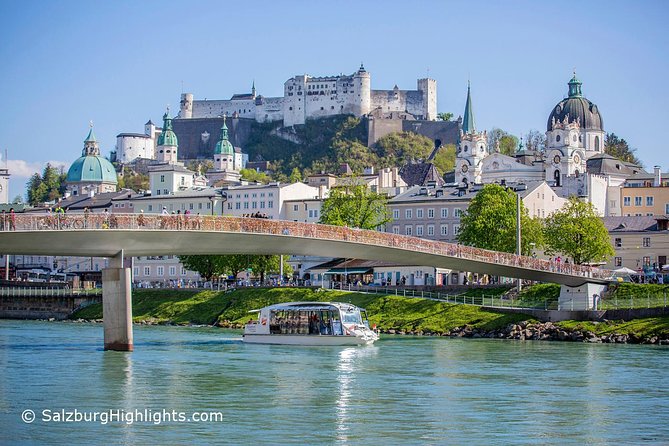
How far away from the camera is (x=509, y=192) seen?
103m

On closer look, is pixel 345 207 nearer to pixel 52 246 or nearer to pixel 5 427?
pixel 52 246

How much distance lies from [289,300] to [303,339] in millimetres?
22569

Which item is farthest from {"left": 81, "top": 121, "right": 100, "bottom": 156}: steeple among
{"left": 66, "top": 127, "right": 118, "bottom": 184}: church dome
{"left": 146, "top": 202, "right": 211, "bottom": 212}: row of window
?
{"left": 146, "top": 202, "right": 211, "bottom": 212}: row of window

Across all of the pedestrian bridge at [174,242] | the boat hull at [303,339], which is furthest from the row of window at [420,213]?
the boat hull at [303,339]

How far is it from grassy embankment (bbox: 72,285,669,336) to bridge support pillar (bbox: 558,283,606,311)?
2.41 m

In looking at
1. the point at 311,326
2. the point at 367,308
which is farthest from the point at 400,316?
the point at 311,326

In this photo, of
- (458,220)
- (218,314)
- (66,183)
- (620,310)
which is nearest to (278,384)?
(620,310)

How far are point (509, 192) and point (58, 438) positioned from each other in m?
73.5

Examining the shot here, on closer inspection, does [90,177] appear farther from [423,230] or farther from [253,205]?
[423,230]

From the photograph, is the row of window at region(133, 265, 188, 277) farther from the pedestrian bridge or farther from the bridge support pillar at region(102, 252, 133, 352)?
the bridge support pillar at region(102, 252, 133, 352)

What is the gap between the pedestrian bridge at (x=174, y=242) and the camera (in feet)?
182

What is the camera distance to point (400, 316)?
3292 inches

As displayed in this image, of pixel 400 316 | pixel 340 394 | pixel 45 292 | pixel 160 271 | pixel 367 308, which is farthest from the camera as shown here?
pixel 160 271

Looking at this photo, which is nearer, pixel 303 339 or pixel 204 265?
pixel 303 339
